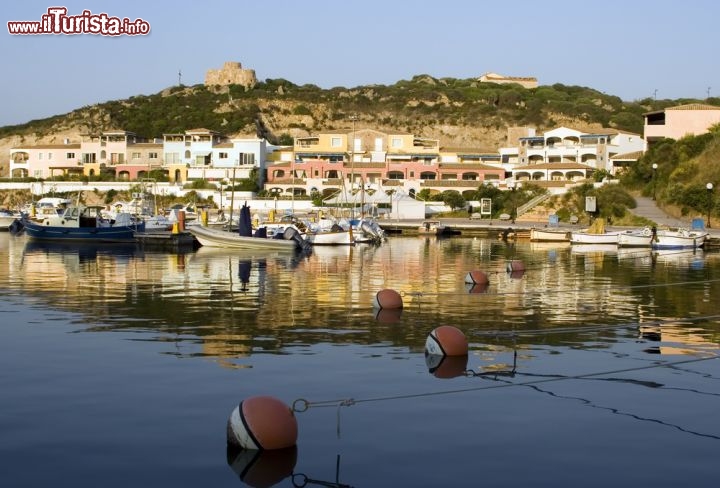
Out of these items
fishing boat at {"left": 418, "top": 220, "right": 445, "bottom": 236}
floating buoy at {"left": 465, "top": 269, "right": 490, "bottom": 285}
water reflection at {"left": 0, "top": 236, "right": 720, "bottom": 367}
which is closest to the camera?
water reflection at {"left": 0, "top": 236, "right": 720, "bottom": 367}

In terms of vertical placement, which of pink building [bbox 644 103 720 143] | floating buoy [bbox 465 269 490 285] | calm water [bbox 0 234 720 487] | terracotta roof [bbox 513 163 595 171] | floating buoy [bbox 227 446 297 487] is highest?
pink building [bbox 644 103 720 143]

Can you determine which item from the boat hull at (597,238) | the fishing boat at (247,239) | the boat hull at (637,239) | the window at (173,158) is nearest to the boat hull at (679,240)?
the boat hull at (637,239)

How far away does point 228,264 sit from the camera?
141 ft

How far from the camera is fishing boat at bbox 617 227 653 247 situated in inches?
2183

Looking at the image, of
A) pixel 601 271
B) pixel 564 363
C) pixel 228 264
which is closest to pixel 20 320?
pixel 564 363

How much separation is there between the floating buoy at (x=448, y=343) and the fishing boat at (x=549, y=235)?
4302 centimetres

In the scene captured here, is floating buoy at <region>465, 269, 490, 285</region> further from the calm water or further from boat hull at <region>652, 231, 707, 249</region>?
boat hull at <region>652, 231, 707, 249</region>

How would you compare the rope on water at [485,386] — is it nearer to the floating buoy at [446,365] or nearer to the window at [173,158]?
the floating buoy at [446,365]

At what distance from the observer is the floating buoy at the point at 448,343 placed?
19094 mm

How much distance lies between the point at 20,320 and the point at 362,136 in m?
84.8

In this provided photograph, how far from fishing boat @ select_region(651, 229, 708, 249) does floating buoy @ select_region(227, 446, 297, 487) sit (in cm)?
4325

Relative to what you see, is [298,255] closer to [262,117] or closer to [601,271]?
[601,271]

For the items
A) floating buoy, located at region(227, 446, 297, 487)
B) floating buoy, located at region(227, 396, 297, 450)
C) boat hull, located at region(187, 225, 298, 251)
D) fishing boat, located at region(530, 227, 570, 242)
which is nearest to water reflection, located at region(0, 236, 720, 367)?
boat hull, located at region(187, 225, 298, 251)

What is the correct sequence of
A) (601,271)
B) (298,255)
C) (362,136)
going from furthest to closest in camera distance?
(362,136), (298,255), (601,271)
